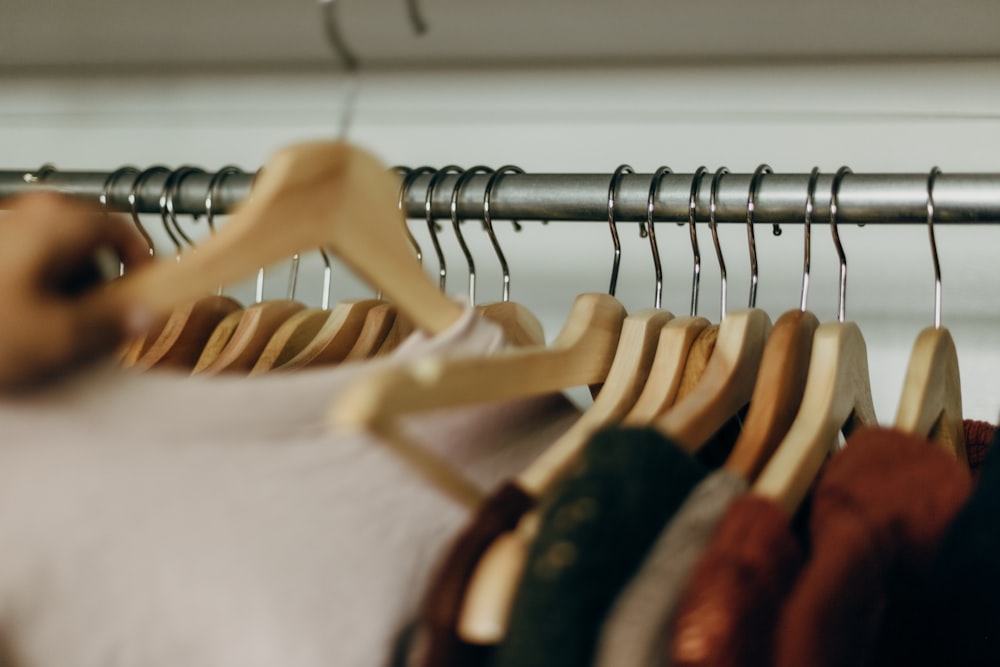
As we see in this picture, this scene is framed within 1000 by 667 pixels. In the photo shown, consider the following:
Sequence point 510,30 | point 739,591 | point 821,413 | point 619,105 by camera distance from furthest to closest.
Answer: point 619,105 → point 510,30 → point 821,413 → point 739,591

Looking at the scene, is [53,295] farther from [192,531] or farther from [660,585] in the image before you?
[660,585]

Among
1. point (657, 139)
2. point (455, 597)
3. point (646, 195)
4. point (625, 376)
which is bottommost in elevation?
point (455, 597)

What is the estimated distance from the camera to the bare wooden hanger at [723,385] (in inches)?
18.2

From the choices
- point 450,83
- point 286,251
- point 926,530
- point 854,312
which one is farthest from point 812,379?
point 450,83

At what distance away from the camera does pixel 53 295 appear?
0.34m

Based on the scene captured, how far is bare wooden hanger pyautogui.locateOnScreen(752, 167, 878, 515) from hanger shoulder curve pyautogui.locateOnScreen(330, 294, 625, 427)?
107 mm

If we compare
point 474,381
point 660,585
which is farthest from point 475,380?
point 660,585

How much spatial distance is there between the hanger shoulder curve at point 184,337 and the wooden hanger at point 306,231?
23 cm

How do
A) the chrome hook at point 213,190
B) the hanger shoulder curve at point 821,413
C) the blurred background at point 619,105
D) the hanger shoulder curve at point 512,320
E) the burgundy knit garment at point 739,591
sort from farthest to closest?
the blurred background at point 619,105 < the chrome hook at point 213,190 < the hanger shoulder curve at point 512,320 < the hanger shoulder curve at point 821,413 < the burgundy knit garment at point 739,591

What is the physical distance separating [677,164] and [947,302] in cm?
27

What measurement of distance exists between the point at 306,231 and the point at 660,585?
0.19m

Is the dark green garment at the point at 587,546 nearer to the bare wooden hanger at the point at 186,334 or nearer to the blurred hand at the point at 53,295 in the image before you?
the blurred hand at the point at 53,295

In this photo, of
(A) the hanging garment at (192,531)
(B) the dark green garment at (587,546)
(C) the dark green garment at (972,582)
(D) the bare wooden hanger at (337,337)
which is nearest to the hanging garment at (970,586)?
(C) the dark green garment at (972,582)

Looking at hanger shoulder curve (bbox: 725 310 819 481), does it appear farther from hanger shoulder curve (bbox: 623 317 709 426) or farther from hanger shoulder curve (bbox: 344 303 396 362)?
hanger shoulder curve (bbox: 344 303 396 362)
